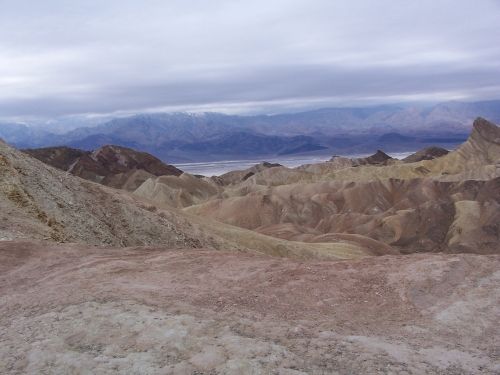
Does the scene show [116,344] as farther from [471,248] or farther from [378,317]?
[471,248]

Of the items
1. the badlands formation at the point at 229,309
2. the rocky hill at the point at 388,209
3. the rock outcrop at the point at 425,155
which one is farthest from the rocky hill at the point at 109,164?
the badlands formation at the point at 229,309

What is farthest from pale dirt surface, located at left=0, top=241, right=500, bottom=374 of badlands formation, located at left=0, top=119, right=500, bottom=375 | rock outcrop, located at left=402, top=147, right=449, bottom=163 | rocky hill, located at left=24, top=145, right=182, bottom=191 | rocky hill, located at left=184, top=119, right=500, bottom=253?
rock outcrop, located at left=402, top=147, right=449, bottom=163

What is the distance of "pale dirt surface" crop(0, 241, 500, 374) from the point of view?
28.2 ft

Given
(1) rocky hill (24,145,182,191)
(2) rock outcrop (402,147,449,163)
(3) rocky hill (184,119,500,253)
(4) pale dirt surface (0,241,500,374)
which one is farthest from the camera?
(2) rock outcrop (402,147,449,163)

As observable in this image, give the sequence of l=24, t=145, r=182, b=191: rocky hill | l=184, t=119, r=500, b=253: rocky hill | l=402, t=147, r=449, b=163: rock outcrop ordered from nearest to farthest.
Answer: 1. l=184, t=119, r=500, b=253: rocky hill
2. l=24, t=145, r=182, b=191: rocky hill
3. l=402, t=147, r=449, b=163: rock outcrop

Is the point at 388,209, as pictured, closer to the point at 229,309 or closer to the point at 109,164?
the point at 109,164

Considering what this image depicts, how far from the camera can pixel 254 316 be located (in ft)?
34.1

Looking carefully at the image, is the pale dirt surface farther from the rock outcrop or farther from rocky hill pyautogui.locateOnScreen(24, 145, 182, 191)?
the rock outcrop

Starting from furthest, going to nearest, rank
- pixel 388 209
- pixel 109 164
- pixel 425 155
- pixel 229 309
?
1. pixel 425 155
2. pixel 109 164
3. pixel 388 209
4. pixel 229 309

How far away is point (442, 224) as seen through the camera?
220 ft

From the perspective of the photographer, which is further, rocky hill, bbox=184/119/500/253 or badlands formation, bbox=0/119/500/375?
rocky hill, bbox=184/119/500/253

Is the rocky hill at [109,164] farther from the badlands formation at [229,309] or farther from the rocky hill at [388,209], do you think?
the badlands formation at [229,309]

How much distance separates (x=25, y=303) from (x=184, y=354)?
4.53 m

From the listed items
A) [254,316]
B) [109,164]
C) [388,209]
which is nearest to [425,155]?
[388,209]
